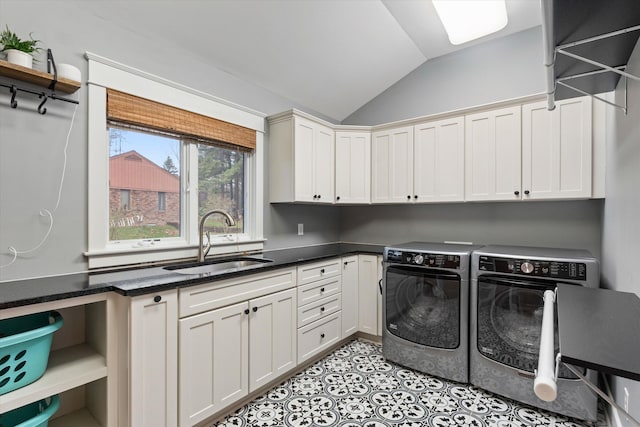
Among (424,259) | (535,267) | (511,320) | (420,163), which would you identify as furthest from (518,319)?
(420,163)

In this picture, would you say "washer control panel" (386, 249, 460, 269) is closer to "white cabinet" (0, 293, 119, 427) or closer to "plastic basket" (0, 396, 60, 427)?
"white cabinet" (0, 293, 119, 427)

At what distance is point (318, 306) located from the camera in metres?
2.76

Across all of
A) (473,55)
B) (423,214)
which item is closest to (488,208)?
→ (423,214)

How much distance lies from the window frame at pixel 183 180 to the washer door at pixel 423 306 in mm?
1303

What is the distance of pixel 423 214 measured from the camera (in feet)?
11.5

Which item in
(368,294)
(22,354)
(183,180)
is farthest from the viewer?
(368,294)

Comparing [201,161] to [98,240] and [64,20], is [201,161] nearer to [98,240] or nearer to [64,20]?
[98,240]

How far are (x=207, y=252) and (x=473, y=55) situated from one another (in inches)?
122

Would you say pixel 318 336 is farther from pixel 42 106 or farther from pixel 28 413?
pixel 42 106

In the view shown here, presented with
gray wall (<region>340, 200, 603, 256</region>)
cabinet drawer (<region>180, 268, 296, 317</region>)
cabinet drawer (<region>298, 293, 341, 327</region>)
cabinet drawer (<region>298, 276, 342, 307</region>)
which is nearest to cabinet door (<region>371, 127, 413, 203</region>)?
gray wall (<region>340, 200, 603, 256</region>)

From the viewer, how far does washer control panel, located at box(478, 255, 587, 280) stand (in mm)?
2033

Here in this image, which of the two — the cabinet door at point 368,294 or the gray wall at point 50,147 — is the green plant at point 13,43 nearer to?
the gray wall at point 50,147

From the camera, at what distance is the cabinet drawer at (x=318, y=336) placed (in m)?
2.59

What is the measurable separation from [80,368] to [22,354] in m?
0.26
